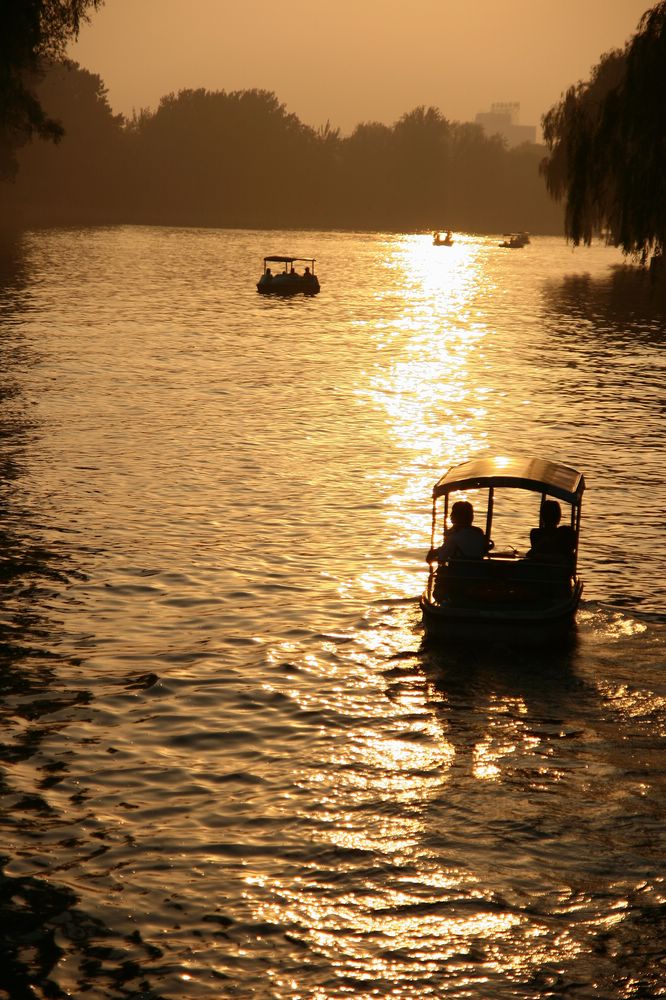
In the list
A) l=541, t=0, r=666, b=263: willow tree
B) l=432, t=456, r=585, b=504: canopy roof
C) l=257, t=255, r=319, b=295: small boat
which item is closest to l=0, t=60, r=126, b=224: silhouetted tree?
l=257, t=255, r=319, b=295: small boat

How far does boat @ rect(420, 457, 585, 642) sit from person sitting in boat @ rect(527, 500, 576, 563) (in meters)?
0.01

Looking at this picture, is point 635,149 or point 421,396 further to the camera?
point 421,396

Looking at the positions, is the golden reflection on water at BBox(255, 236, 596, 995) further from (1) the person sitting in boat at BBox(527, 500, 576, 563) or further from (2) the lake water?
(1) the person sitting in boat at BBox(527, 500, 576, 563)

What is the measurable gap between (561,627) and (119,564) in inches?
266

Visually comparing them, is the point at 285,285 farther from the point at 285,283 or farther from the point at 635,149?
the point at 635,149

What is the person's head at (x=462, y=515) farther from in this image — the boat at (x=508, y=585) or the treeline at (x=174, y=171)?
the treeline at (x=174, y=171)

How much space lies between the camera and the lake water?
9.69m

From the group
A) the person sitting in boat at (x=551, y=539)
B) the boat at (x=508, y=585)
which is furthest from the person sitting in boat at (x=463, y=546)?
the person sitting in boat at (x=551, y=539)

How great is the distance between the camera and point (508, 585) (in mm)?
15758

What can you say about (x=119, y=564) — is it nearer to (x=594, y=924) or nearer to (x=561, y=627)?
(x=561, y=627)

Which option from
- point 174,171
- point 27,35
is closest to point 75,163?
point 174,171

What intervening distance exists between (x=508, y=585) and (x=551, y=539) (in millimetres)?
1086

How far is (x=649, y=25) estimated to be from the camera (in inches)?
1026

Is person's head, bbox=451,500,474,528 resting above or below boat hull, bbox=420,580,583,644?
→ above
